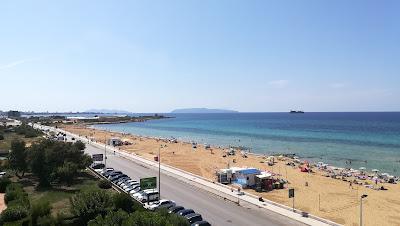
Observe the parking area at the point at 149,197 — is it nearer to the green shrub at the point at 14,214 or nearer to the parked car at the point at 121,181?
the parked car at the point at 121,181

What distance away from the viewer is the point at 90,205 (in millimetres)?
24531

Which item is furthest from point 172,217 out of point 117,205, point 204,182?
point 204,182

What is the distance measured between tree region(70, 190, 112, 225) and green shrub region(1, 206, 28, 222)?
3235mm

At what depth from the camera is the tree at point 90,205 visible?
2431 centimetres

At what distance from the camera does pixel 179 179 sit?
41.3 meters

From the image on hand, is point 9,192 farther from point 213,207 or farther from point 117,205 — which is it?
point 213,207

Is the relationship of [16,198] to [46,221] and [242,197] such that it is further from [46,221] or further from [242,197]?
[242,197]

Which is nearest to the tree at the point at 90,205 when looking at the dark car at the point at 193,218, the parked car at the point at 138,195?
the dark car at the point at 193,218

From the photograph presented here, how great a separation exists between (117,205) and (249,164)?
35.3m

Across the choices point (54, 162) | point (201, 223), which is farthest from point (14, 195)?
point (201, 223)

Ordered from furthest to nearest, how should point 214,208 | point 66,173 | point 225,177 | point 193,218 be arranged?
point 225,177
point 66,173
point 214,208
point 193,218

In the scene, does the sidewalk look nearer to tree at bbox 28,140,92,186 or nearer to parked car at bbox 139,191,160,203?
parked car at bbox 139,191,160,203

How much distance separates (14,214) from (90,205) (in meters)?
4.87

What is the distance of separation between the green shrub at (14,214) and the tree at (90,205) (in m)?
3.23
